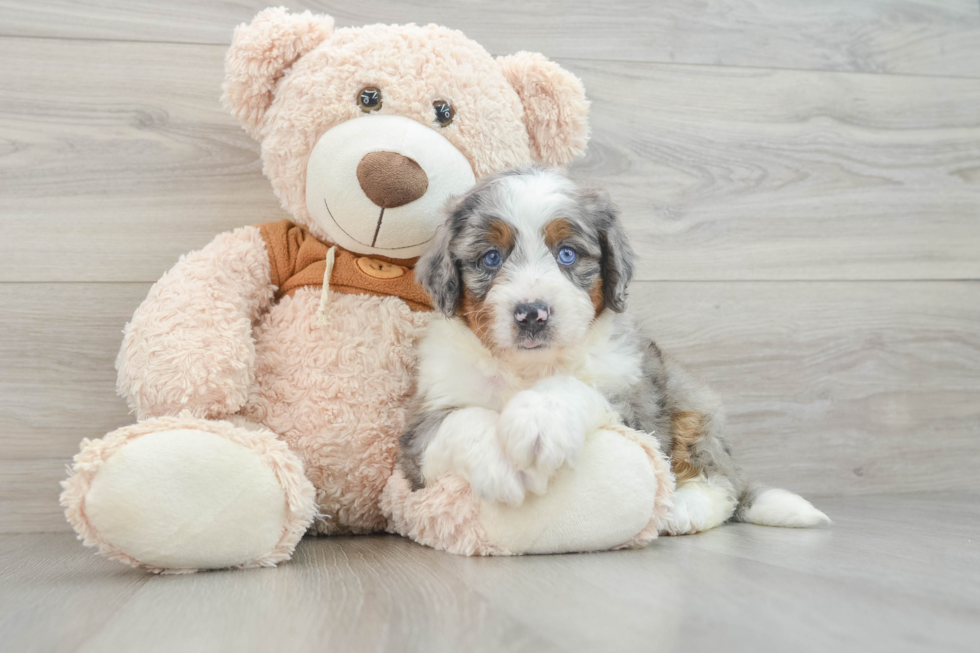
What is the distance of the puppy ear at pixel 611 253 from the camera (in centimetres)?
170

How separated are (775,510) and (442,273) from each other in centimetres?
99

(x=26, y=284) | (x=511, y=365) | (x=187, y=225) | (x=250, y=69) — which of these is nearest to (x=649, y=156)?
(x=511, y=365)

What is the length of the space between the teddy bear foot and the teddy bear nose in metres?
0.59

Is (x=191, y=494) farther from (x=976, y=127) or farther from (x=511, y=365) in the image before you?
(x=976, y=127)

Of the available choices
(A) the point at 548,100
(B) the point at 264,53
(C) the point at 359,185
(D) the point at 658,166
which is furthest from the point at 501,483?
(D) the point at 658,166

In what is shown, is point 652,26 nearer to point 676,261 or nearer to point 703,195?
point 703,195

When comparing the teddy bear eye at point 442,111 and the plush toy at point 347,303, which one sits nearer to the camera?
the plush toy at point 347,303

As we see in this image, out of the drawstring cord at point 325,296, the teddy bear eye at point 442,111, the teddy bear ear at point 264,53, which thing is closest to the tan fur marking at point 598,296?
the teddy bear eye at point 442,111

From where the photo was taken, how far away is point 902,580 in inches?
48.4

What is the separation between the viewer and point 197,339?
1687 millimetres

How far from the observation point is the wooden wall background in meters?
2.13

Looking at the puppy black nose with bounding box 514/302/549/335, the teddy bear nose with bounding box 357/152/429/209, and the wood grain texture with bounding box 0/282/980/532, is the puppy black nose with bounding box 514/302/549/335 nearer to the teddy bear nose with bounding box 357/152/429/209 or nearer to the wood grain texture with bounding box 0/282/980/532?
the teddy bear nose with bounding box 357/152/429/209

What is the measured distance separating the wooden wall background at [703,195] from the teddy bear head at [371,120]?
1.27ft

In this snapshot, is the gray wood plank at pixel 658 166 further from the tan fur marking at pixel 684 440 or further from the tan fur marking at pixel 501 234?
the tan fur marking at pixel 501 234
